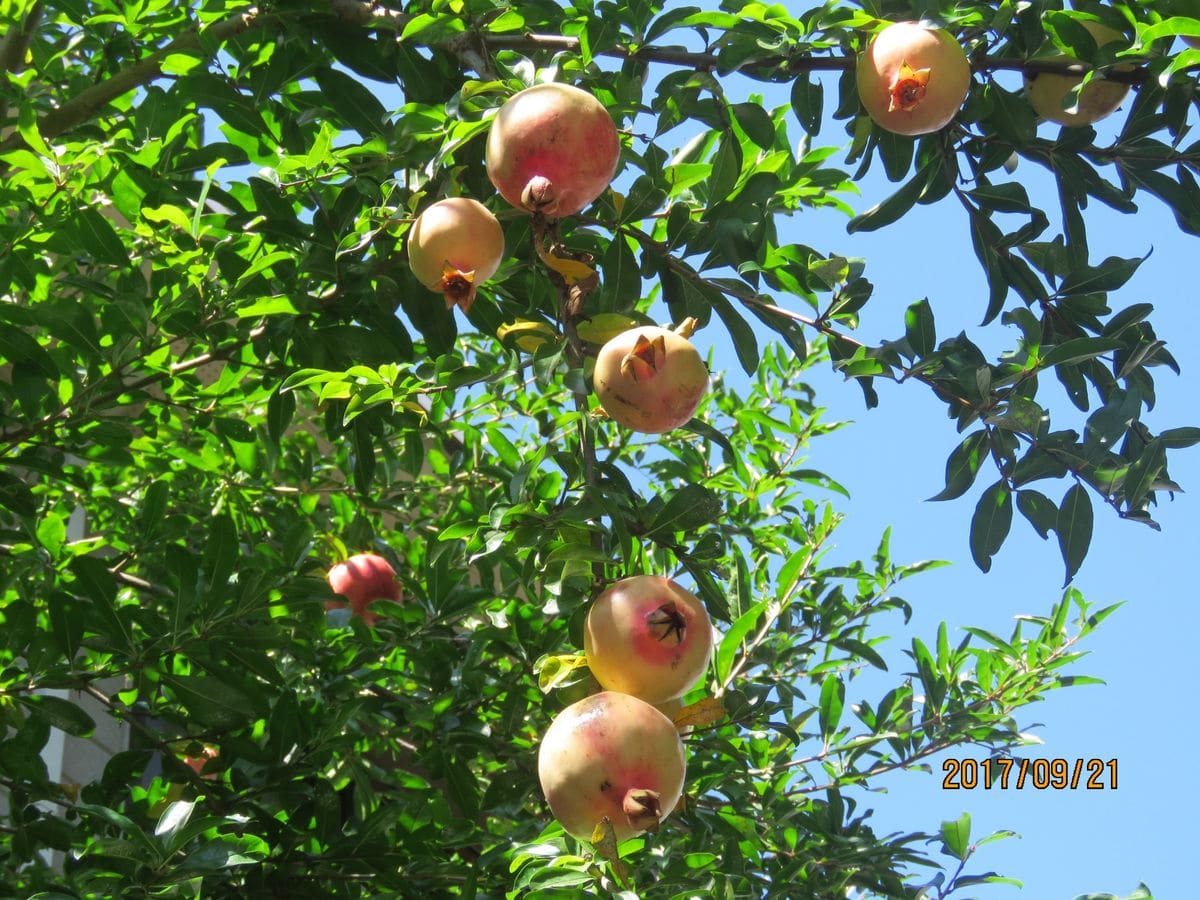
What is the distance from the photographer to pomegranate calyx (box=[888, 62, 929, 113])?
1.50 metres

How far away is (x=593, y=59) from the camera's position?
1.74 meters

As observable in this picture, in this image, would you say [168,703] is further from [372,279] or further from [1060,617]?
[1060,617]

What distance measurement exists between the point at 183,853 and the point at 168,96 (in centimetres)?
140

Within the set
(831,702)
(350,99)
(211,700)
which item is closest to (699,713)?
(211,700)

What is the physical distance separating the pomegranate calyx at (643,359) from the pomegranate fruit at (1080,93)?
83cm

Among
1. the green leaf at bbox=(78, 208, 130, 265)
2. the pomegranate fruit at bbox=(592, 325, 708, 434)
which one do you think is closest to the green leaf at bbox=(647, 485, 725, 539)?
the pomegranate fruit at bbox=(592, 325, 708, 434)

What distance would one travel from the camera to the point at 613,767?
3.65ft

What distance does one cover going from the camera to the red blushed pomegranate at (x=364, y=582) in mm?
2877

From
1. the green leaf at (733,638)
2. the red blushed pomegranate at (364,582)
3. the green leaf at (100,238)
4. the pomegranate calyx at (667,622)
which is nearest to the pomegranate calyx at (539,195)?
the pomegranate calyx at (667,622)

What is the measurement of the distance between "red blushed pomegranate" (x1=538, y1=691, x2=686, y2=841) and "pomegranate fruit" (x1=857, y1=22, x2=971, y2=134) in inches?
33.8

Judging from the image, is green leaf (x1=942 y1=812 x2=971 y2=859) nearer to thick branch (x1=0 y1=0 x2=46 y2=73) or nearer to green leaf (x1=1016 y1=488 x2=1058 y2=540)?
green leaf (x1=1016 y1=488 x2=1058 y2=540)

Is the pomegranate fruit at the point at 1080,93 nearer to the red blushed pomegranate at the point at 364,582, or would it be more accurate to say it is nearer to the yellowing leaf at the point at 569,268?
the yellowing leaf at the point at 569,268

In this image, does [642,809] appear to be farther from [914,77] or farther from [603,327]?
[914,77]

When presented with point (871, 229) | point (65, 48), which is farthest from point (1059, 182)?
point (65, 48)
